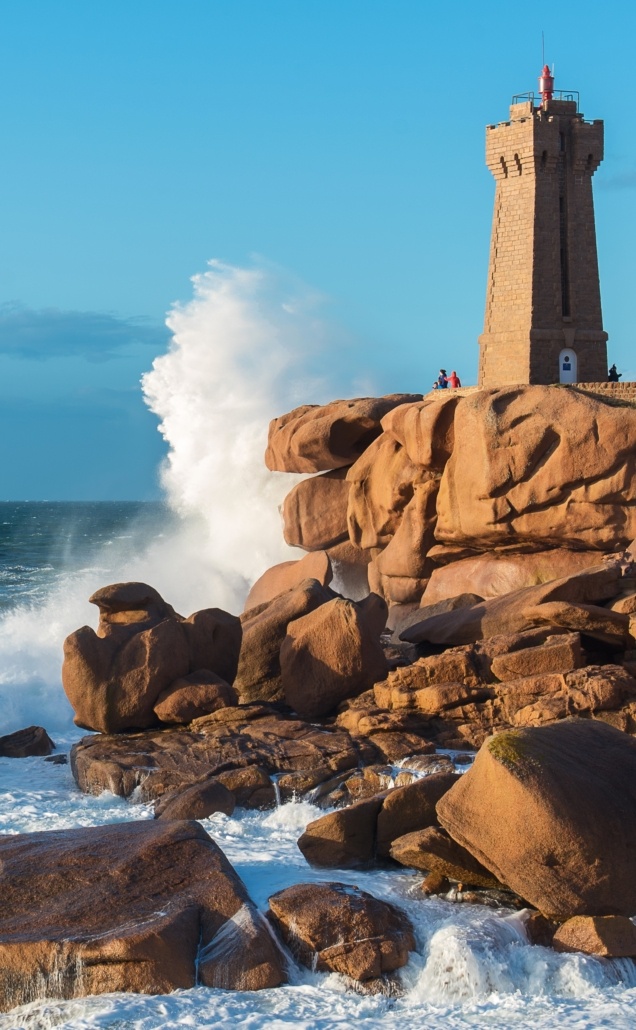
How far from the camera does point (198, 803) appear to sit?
10.9 metres

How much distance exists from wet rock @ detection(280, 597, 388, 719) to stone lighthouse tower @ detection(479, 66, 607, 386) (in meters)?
15.4

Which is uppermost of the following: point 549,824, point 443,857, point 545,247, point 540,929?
point 545,247

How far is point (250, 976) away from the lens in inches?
285

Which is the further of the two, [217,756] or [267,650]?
[267,650]

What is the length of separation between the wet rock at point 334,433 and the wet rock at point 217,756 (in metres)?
11.9

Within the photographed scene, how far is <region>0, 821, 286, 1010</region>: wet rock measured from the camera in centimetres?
708

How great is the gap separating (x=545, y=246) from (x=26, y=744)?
1862 cm

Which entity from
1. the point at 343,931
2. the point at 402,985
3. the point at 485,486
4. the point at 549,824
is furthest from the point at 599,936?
the point at 485,486

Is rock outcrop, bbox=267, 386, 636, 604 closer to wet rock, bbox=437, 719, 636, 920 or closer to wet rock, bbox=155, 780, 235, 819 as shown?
wet rock, bbox=155, 780, 235, 819

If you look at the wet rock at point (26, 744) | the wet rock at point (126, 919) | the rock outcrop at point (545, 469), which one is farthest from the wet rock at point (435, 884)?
the rock outcrop at point (545, 469)

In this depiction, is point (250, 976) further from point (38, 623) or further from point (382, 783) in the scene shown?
point (38, 623)

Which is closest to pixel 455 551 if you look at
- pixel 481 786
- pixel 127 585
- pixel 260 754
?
pixel 127 585

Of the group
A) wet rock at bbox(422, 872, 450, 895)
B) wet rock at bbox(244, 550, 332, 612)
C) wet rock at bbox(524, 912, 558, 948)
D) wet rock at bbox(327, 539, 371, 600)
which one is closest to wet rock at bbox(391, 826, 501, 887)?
wet rock at bbox(422, 872, 450, 895)

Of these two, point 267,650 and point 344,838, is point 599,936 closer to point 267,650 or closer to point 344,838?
point 344,838
